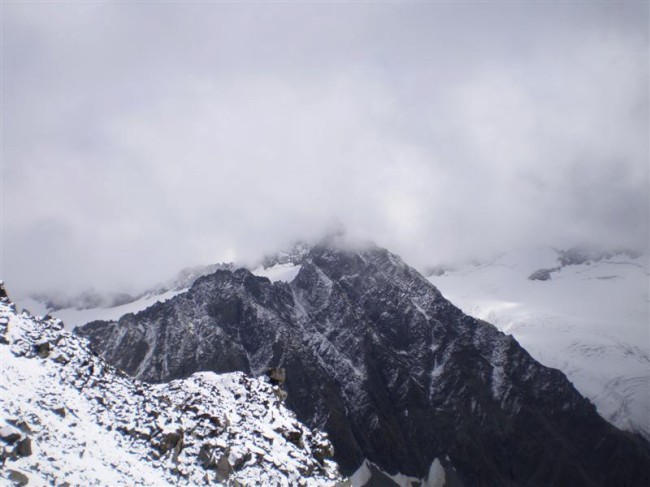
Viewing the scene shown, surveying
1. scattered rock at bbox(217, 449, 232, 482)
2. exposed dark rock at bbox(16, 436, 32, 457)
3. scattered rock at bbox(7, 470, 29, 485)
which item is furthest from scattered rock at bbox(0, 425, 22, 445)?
scattered rock at bbox(217, 449, 232, 482)

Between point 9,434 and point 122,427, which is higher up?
point 122,427

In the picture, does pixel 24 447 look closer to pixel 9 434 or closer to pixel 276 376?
pixel 9 434

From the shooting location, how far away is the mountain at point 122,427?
161 ft

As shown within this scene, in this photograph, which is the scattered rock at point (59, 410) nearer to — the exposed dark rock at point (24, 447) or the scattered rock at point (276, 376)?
the exposed dark rock at point (24, 447)

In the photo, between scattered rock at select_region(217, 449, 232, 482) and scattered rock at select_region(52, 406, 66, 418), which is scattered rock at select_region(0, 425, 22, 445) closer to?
scattered rock at select_region(52, 406, 66, 418)

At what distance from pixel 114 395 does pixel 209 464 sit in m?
12.4

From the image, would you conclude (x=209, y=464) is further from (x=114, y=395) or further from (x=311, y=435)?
(x=311, y=435)

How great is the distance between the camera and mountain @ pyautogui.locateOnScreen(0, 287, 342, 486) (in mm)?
48969

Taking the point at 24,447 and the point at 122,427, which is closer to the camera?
the point at 24,447

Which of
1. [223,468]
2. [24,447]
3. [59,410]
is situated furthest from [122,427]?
[24,447]

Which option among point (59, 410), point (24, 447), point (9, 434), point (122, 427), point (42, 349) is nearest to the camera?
point (9, 434)

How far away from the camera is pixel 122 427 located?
5959 cm

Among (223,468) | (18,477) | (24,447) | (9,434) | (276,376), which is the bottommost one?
(18,477)

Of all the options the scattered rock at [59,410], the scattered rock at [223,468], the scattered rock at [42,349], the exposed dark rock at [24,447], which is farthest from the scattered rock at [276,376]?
the exposed dark rock at [24,447]
